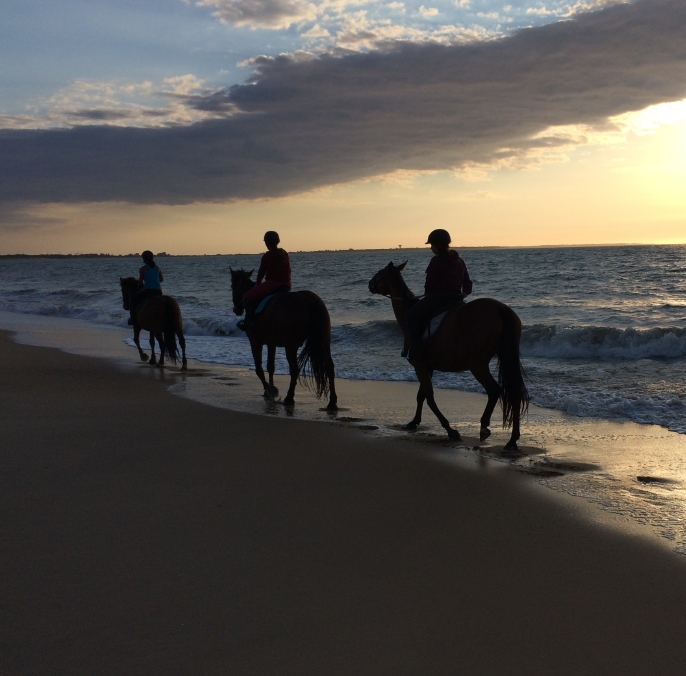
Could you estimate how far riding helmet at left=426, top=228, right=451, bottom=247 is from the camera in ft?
24.4

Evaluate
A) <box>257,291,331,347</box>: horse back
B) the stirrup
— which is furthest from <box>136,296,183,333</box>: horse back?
the stirrup

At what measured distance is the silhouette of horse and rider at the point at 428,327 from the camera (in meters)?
7.07

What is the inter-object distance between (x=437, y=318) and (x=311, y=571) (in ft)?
13.9

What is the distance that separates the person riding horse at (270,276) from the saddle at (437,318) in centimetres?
324

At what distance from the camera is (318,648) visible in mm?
2977

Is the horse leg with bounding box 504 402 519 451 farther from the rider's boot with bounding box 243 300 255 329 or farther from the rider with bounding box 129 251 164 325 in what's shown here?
the rider with bounding box 129 251 164 325

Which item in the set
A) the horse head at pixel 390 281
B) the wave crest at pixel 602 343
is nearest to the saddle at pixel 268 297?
the horse head at pixel 390 281

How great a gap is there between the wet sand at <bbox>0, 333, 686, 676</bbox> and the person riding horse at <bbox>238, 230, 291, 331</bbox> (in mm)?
4282

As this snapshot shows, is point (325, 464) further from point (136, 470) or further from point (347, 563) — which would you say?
point (347, 563)

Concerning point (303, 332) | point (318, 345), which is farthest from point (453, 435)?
point (303, 332)

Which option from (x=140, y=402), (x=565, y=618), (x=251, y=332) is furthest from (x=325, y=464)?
(x=251, y=332)

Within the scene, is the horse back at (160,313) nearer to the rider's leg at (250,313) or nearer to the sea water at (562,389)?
the sea water at (562,389)

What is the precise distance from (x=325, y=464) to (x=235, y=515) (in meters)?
1.62

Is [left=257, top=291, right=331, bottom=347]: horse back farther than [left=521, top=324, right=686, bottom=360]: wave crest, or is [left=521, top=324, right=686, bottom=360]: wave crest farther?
[left=521, top=324, right=686, bottom=360]: wave crest
